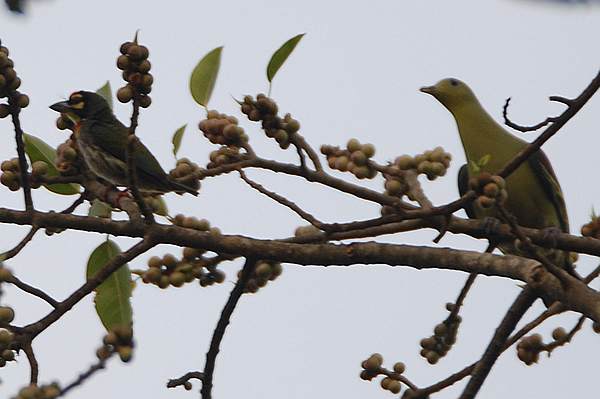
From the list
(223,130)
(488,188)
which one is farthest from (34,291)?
(488,188)

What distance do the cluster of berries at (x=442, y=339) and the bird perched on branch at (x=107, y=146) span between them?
1.59 metres

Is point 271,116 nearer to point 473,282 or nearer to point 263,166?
point 263,166

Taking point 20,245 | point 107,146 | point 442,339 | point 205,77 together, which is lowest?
point 442,339

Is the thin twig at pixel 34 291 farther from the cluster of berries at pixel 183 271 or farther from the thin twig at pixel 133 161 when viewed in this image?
the cluster of berries at pixel 183 271

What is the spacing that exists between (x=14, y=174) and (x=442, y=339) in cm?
193

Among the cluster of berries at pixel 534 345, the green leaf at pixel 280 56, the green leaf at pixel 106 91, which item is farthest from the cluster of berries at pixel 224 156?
the cluster of berries at pixel 534 345

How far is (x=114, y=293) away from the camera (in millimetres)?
2965

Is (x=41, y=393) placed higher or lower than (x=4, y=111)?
lower

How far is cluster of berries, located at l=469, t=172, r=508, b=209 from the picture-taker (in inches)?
84.6

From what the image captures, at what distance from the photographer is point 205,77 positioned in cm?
332

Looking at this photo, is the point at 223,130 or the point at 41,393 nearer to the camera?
the point at 41,393

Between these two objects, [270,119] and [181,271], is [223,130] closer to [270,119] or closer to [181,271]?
[270,119]

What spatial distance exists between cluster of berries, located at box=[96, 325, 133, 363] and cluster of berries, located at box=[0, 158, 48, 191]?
139 cm

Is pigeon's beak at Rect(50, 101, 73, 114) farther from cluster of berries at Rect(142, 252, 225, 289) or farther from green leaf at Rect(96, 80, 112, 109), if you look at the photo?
cluster of berries at Rect(142, 252, 225, 289)
